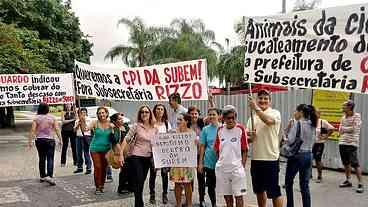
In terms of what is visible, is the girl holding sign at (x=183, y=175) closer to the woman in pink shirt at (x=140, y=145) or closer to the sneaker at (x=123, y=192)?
the woman in pink shirt at (x=140, y=145)

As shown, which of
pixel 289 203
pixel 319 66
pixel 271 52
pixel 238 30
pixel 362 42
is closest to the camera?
pixel 362 42

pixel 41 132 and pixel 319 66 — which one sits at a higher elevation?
pixel 319 66

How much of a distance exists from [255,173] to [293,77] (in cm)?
129

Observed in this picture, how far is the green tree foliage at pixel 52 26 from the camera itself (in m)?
22.5

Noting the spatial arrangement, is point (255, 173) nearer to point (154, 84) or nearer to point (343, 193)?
point (343, 193)

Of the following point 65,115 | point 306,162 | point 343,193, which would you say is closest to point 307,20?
point 306,162

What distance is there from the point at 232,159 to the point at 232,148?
0.44ft

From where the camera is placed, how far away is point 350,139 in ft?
27.7

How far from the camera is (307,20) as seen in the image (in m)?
5.63

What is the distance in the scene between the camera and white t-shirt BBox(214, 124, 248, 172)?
561 cm

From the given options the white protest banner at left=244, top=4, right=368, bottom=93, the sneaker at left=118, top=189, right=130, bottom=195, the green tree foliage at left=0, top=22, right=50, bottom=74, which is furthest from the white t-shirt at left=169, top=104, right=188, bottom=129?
the green tree foliage at left=0, top=22, right=50, bottom=74

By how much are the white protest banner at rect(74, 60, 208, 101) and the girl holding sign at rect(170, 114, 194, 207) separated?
5.34ft

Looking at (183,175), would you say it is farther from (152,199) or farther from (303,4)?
(303,4)

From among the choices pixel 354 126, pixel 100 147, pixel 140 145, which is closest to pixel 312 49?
pixel 140 145
